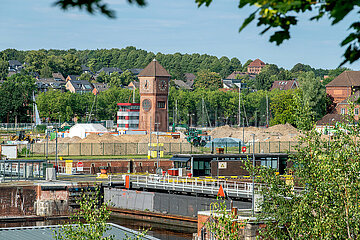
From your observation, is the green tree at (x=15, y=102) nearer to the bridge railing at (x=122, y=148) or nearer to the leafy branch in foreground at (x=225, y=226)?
the bridge railing at (x=122, y=148)

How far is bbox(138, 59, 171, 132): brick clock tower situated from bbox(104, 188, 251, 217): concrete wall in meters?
49.7

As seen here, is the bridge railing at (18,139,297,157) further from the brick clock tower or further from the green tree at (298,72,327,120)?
the green tree at (298,72,327,120)

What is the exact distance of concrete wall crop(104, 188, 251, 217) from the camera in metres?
52.2

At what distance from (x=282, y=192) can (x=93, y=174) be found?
51571 mm

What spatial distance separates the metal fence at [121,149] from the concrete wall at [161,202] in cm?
2606

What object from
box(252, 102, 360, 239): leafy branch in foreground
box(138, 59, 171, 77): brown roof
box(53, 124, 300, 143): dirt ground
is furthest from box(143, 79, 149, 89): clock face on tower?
box(252, 102, 360, 239): leafy branch in foreground

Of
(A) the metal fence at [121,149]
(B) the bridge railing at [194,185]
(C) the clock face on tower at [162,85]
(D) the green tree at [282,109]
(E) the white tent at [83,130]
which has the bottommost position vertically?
(B) the bridge railing at [194,185]

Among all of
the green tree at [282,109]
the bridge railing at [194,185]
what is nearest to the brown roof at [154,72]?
the green tree at [282,109]

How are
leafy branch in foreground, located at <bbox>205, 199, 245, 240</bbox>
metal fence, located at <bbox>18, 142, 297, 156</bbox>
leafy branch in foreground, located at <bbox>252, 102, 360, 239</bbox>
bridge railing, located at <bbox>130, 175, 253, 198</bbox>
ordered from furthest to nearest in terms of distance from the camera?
metal fence, located at <bbox>18, 142, 297, 156</bbox> < bridge railing, located at <bbox>130, 175, 253, 198</bbox> < leafy branch in foreground, located at <bbox>205, 199, 245, 240</bbox> < leafy branch in foreground, located at <bbox>252, 102, 360, 239</bbox>

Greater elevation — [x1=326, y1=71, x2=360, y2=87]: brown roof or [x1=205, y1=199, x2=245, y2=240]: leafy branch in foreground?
[x1=326, y1=71, x2=360, y2=87]: brown roof

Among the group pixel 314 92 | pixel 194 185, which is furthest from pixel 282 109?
pixel 194 185

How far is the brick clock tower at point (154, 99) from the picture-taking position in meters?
109

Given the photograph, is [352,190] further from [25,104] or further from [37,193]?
[25,104]

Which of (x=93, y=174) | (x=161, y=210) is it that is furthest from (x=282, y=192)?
(x=93, y=174)
